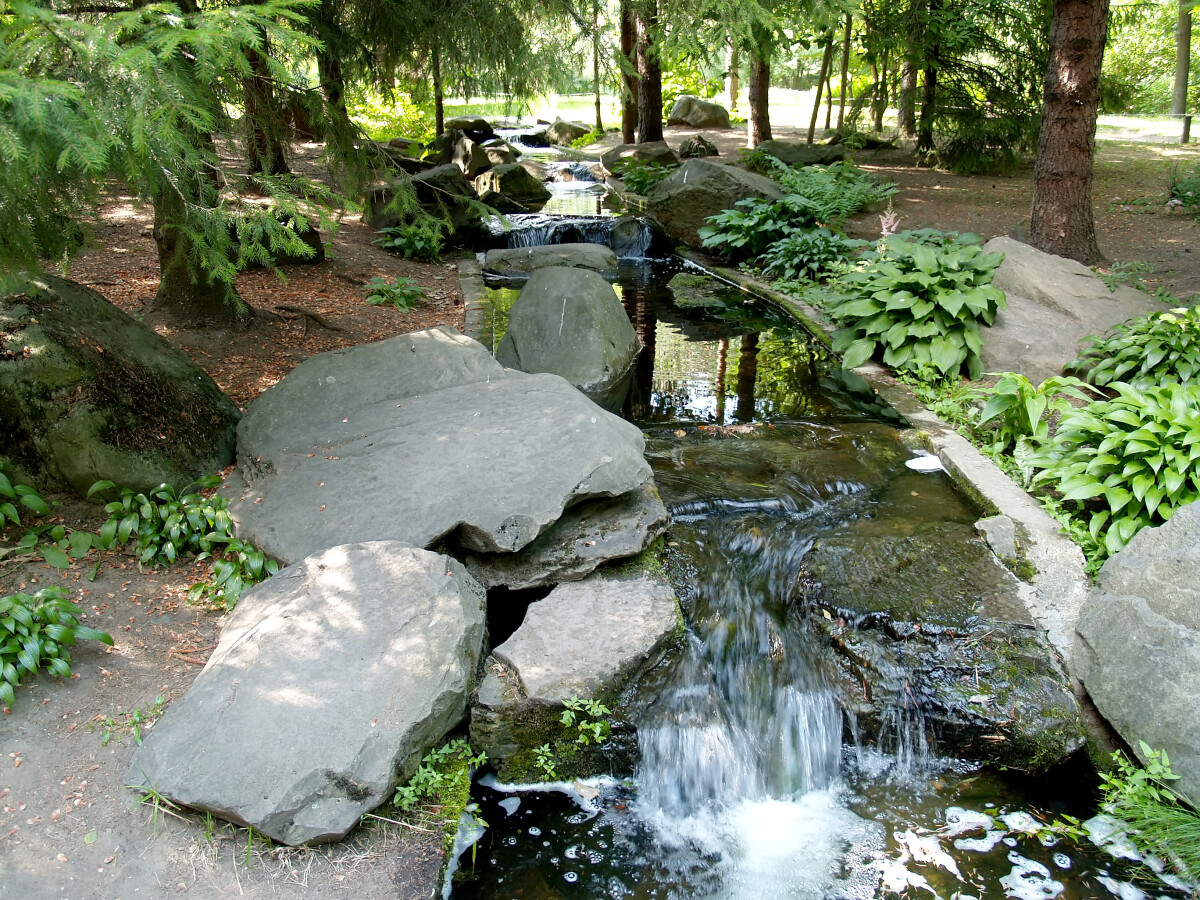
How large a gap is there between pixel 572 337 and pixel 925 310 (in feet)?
10.2

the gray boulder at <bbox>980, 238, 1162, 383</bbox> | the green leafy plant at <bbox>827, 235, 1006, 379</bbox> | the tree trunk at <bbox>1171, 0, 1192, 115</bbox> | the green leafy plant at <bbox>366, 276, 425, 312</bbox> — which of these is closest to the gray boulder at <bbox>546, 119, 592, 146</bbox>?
the tree trunk at <bbox>1171, 0, 1192, 115</bbox>

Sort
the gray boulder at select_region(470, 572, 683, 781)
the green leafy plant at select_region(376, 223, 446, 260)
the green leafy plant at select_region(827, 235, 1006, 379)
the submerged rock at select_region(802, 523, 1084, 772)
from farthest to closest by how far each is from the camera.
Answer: the green leafy plant at select_region(376, 223, 446, 260) → the green leafy plant at select_region(827, 235, 1006, 379) → the submerged rock at select_region(802, 523, 1084, 772) → the gray boulder at select_region(470, 572, 683, 781)


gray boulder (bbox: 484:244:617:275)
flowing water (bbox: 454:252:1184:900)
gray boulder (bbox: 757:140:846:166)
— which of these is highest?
gray boulder (bbox: 757:140:846:166)

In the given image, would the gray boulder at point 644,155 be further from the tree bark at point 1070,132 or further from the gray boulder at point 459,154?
the tree bark at point 1070,132

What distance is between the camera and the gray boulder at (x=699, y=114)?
2534 cm

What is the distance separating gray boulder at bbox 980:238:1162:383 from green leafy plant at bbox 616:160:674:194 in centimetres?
881

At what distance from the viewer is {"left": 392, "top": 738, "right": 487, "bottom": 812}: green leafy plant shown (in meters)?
3.24

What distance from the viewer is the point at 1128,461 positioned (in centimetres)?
459

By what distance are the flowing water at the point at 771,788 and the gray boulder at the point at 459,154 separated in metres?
12.6

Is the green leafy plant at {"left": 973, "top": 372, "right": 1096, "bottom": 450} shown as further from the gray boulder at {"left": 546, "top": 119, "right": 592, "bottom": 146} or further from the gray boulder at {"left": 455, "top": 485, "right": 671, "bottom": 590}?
the gray boulder at {"left": 546, "top": 119, "right": 592, "bottom": 146}

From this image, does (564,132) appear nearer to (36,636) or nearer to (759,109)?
(759,109)

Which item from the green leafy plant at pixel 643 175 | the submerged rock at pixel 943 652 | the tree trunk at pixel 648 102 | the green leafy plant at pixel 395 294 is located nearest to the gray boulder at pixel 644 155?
the tree trunk at pixel 648 102

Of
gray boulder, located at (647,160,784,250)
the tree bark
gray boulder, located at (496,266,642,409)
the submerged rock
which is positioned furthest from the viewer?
gray boulder, located at (647,160,784,250)

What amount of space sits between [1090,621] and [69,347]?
5504 mm
